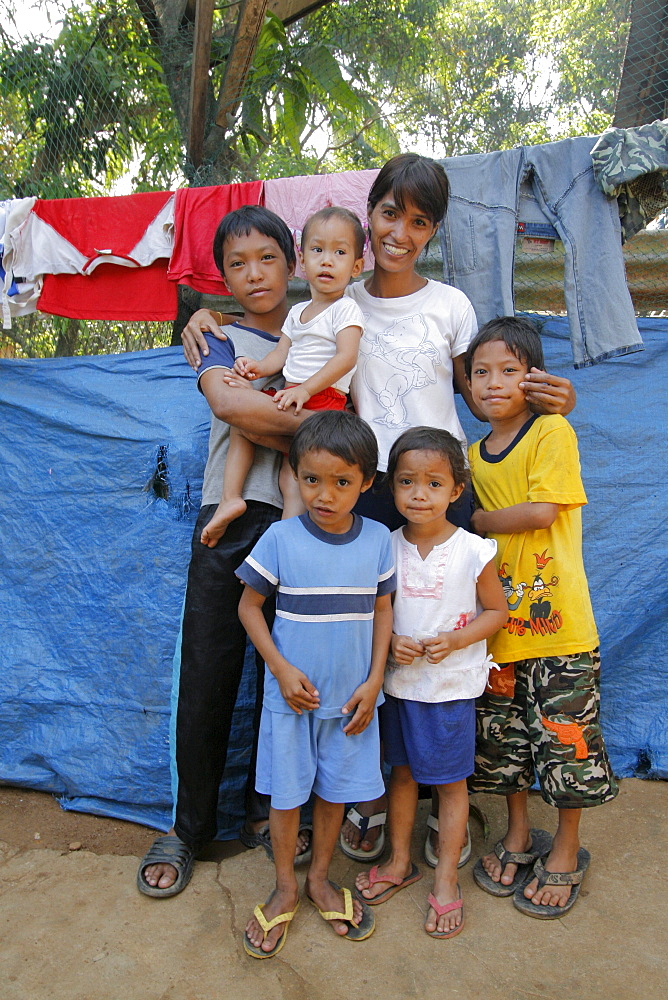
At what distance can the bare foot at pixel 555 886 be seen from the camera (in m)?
2.02

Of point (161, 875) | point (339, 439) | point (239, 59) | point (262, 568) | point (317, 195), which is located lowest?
point (161, 875)

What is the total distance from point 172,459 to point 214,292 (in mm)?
746

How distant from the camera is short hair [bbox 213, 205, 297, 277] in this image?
224 cm

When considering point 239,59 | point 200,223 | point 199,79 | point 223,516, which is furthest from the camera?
point 239,59

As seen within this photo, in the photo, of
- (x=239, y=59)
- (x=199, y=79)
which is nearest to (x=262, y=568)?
(x=199, y=79)

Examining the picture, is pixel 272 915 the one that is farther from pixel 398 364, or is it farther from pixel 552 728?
pixel 398 364

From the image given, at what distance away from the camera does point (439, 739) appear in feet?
6.50

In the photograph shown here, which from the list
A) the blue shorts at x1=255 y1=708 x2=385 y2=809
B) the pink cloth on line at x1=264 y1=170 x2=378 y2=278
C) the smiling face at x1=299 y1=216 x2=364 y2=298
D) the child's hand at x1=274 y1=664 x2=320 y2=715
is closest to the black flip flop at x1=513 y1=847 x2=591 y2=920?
the blue shorts at x1=255 y1=708 x2=385 y2=809

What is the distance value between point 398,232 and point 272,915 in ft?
6.18

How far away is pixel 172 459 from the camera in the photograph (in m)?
2.73

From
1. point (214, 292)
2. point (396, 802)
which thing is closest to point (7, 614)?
point (214, 292)

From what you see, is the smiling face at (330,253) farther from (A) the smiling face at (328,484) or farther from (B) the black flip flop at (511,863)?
(B) the black flip flop at (511,863)

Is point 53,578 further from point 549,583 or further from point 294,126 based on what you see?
point 294,126

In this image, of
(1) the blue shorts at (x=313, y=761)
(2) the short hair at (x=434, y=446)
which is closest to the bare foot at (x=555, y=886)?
(1) the blue shorts at (x=313, y=761)
